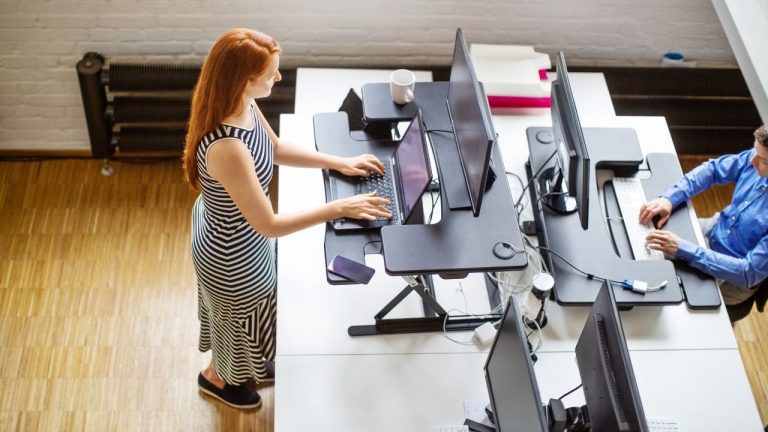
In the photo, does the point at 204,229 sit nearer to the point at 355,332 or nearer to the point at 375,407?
the point at 355,332

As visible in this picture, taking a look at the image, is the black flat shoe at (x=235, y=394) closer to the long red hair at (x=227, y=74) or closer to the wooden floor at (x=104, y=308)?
the wooden floor at (x=104, y=308)

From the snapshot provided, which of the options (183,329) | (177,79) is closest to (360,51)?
(177,79)

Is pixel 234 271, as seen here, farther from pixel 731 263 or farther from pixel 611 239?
pixel 731 263

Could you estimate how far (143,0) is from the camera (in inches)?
129

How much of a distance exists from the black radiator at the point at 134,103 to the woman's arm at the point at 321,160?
3.36 feet

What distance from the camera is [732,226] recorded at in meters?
2.80

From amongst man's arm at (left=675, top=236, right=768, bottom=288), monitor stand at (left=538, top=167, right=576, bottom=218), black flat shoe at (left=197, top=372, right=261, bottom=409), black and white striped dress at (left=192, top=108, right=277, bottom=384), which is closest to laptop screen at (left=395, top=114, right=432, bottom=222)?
black and white striped dress at (left=192, top=108, right=277, bottom=384)

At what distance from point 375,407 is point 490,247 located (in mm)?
579

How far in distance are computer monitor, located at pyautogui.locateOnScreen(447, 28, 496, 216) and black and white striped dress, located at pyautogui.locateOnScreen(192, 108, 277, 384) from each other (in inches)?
23.6

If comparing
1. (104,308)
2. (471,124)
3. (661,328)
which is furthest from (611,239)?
(104,308)

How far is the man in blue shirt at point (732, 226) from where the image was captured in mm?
2611

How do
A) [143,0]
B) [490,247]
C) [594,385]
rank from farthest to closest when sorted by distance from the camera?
[143,0] → [490,247] → [594,385]

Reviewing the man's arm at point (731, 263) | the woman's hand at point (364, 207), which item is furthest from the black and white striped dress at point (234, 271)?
the man's arm at point (731, 263)

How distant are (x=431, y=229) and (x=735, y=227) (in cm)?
117
